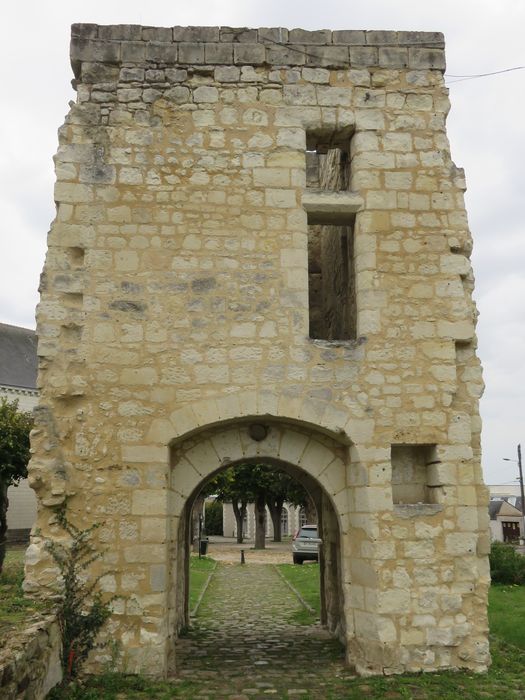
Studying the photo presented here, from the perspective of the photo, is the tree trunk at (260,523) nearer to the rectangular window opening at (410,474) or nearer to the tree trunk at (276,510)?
the tree trunk at (276,510)

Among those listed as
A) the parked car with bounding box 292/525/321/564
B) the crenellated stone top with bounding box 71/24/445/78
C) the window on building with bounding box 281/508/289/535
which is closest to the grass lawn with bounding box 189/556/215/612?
the parked car with bounding box 292/525/321/564

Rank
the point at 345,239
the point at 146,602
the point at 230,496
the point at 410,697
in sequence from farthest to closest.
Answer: the point at 230,496
the point at 345,239
the point at 146,602
the point at 410,697

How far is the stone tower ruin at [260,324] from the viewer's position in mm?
5938

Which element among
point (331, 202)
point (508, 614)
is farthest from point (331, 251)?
point (508, 614)

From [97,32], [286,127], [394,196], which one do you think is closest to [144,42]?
[97,32]

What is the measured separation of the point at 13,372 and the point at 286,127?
23.1 meters

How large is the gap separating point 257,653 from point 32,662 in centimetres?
338

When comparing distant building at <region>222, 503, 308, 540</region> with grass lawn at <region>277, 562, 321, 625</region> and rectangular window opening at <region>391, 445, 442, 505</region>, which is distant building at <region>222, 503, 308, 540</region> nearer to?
grass lawn at <region>277, 562, 321, 625</region>

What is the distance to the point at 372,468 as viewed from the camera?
6109mm

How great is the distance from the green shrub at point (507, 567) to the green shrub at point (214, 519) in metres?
32.0

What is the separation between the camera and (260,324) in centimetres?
632

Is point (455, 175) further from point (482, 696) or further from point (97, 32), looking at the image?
point (482, 696)

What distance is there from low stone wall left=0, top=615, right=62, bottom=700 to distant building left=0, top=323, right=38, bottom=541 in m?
19.8

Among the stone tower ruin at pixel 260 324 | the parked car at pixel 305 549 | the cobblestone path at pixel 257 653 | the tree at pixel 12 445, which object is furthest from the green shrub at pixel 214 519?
the stone tower ruin at pixel 260 324
